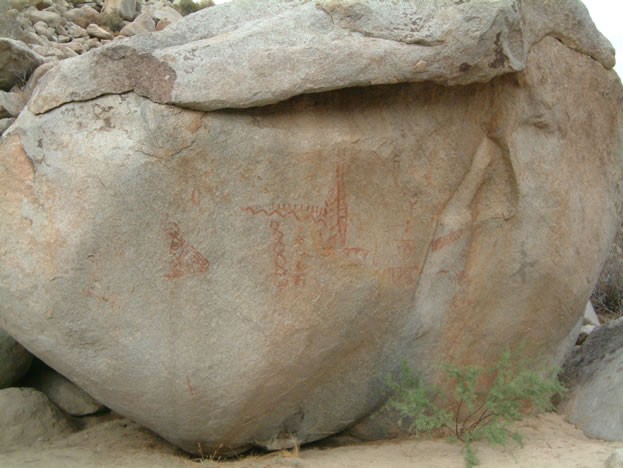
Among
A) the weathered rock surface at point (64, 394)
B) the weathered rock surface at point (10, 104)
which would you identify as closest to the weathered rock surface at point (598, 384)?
the weathered rock surface at point (64, 394)

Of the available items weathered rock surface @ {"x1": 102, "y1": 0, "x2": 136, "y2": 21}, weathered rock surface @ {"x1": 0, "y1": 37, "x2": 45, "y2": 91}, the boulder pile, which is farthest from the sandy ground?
weathered rock surface @ {"x1": 102, "y1": 0, "x2": 136, "y2": 21}

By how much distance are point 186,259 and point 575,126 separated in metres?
2.54

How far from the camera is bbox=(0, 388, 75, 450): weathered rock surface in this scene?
3.60 metres

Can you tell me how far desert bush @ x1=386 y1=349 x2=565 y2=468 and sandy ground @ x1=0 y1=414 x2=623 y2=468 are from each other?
10cm

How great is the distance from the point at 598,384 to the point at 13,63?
5872 millimetres

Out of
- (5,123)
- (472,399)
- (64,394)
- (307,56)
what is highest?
(307,56)

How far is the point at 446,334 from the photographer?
12.2ft

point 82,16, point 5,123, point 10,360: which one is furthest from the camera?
point 82,16

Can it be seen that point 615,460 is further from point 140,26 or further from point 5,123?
point 140,26

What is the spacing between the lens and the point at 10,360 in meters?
3.93

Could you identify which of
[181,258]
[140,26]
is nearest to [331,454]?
[181,258]

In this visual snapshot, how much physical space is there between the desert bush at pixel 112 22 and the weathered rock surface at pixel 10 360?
8037 millimetres

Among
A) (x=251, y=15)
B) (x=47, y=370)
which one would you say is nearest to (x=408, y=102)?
(x=251, y=15)

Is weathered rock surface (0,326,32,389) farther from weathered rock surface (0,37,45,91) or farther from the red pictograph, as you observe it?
weathered rock surface (0,37,45,91)
